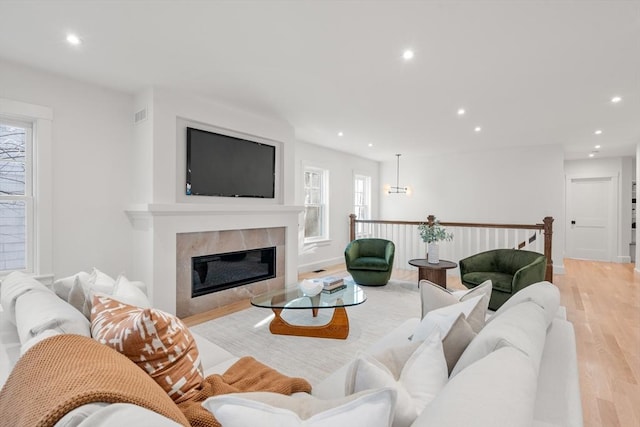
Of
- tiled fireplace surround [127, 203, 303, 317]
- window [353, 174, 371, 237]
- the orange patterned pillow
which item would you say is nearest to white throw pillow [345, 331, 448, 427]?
the orange patterned pillow

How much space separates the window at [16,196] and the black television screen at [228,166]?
1401 millimetres

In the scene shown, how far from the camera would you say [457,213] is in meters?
7.20

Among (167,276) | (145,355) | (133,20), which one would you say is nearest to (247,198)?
(167,276)

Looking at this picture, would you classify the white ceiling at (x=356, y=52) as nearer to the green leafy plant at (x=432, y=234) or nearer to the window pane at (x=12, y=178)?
the window pane at (x=12, y=178)

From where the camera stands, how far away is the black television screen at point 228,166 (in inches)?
144

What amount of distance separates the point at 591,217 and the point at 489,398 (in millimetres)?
9154

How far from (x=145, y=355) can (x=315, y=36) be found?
7.56 feet

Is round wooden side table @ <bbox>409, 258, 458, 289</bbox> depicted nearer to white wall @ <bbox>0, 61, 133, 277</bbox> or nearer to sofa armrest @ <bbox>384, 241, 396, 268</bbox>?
sofa armrest @ <bbox>384, 241, 396, 268</bbox>

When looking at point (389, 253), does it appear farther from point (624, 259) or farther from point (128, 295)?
point (624, 259)

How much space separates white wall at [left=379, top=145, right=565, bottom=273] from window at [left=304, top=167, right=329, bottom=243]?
2.33 meters

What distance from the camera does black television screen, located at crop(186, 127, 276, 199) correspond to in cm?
365

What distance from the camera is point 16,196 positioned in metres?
2.90

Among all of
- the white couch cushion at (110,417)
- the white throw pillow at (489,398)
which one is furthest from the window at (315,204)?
the white couch cushion at (110,417)

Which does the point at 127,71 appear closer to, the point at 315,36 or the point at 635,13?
the point at 315,36
